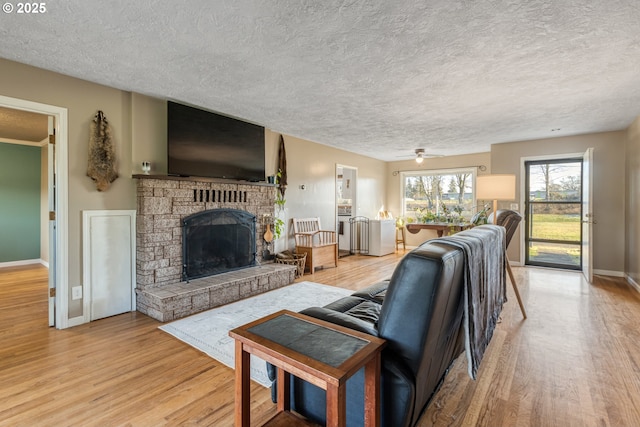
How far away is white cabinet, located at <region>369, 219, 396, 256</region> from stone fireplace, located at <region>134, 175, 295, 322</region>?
120 inches

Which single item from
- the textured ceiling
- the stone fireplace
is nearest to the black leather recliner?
the textured ceiling

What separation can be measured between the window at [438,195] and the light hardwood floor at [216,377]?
161 inches

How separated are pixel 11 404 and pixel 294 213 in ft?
13.7

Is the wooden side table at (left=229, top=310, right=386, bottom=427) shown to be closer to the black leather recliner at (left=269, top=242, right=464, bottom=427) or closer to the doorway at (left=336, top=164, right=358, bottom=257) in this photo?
the black leather recliner at (left=269, top=242, right=464, bottom=427)

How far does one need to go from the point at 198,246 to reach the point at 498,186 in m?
3.62

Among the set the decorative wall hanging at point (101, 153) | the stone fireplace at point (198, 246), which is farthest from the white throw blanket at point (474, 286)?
the decorative wall hanging at point (101, 153)

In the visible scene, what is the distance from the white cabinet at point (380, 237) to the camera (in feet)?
22.9

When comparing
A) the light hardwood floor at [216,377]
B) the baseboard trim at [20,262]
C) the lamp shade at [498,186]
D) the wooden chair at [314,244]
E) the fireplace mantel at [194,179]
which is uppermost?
the fireplace mantel at [194,179]

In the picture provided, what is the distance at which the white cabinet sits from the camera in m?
6.98

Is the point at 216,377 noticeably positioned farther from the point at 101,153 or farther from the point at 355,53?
the point at 355,53

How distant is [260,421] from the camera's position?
A: 1.64 metres

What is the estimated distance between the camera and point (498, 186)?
3221 mm

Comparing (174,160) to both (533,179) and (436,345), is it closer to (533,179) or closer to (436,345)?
(436,345)

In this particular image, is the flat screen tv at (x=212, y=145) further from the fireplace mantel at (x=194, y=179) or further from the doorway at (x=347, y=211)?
the doorway at (x=347, y=211)
